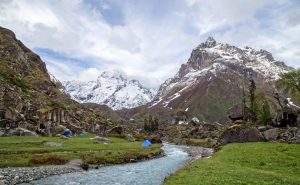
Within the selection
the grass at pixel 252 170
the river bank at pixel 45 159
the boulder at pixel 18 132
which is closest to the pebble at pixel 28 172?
the river bank at pixel 45 159

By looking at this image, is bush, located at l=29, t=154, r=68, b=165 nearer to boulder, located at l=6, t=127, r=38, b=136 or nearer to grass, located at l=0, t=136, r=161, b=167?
grass, located at l=0, t=136, r=161, b=167

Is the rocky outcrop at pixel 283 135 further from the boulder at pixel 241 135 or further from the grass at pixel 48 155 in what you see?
the grass at pixel 48 155

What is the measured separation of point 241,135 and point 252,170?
59.9 metres

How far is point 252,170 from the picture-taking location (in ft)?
171

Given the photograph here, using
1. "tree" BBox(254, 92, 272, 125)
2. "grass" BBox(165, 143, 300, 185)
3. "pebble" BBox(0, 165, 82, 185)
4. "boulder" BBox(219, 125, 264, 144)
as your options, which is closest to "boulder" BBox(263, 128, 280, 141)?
"boulder" BBox(219, 125, 264, 144)

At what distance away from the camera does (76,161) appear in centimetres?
7719

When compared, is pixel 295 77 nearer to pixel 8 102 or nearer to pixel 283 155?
pixel 283 155

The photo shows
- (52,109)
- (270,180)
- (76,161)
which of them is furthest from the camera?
(52,109)

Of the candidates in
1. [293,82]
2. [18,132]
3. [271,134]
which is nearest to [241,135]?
[271,134]

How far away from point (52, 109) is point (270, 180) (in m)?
158

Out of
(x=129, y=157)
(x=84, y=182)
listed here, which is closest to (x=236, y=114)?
(x=129, y=157)

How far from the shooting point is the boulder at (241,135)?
10419cm

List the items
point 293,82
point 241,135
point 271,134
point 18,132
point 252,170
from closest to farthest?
point 252,170 < point 271,134 < point 241,135 < point 293,82 < point 18,132

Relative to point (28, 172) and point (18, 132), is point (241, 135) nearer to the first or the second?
point (18, 132)
